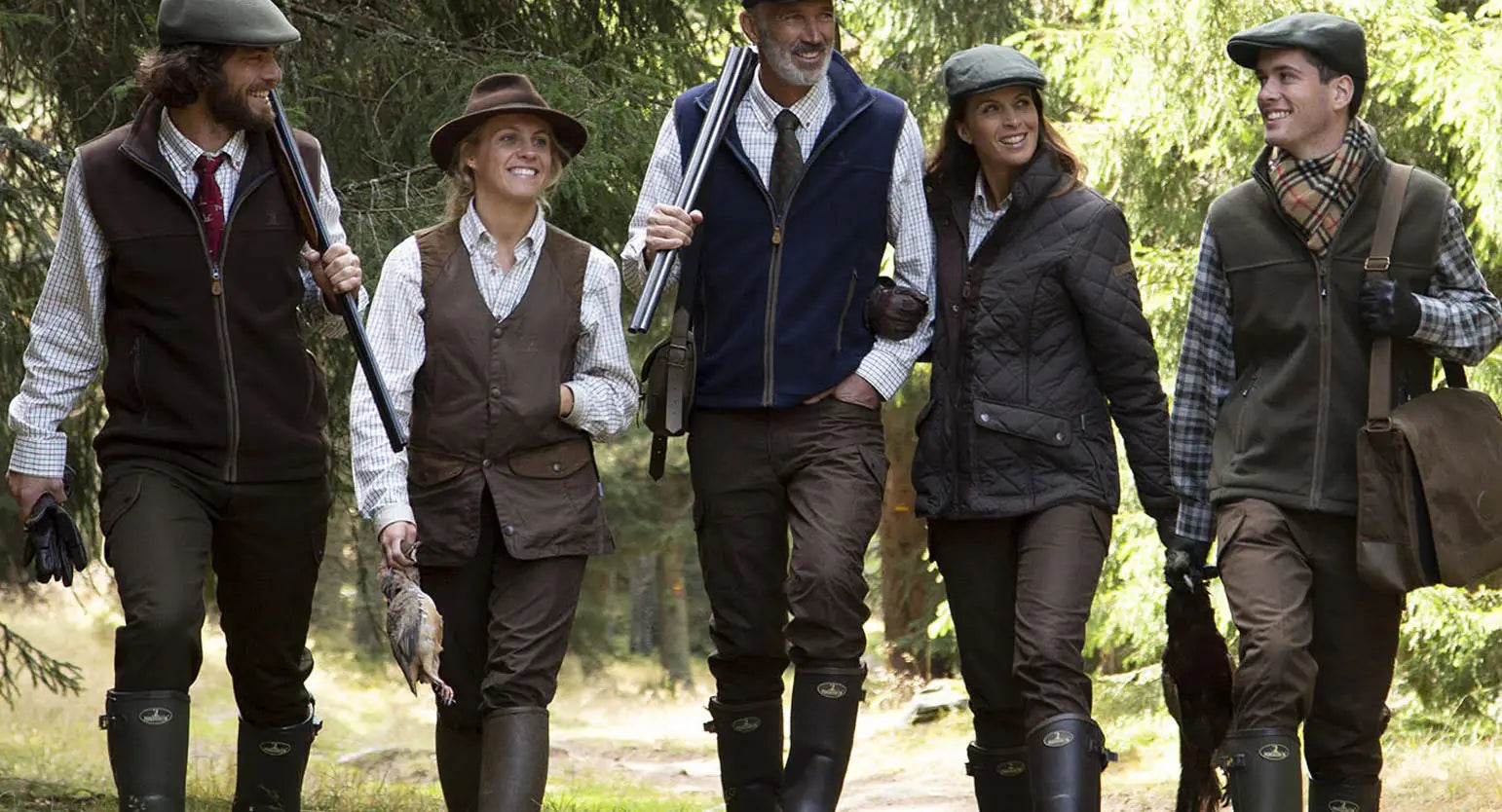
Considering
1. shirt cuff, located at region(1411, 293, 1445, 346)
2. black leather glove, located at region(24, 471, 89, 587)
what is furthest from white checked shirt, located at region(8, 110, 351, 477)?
shirt cuff, located at region(1411, 293, 1445, 346)

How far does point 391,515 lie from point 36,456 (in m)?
0.97

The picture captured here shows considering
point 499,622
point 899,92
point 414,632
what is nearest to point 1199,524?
point 499,622

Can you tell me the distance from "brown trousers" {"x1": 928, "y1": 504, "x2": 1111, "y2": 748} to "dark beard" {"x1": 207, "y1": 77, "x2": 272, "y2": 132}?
92.3 inches

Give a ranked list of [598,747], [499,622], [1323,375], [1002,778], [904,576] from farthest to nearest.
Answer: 1. [904,576]
2. [598,747]
3. [1002,778]
4. [499,622]
5. [1323,375]

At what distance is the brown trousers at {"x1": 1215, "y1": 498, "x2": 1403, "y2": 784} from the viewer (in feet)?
16.3

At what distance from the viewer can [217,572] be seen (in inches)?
218

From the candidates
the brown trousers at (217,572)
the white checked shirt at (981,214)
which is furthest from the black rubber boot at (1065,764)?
the brown trousers at (217,572)

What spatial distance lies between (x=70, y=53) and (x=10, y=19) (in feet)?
4.37

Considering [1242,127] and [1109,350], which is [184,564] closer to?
[1109,350]

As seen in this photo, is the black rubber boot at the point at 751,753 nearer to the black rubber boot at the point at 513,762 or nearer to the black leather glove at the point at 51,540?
the black rubber boot at the point at 513,762

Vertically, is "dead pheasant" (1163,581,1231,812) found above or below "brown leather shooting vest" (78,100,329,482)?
below

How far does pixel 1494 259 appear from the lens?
11.0 meters

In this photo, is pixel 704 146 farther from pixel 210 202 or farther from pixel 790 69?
pixel 210 202

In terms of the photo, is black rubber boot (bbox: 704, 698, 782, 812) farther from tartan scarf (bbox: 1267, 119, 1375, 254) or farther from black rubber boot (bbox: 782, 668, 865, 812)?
tartan scarf (bbox: 1267, 119, 1375, 254)
